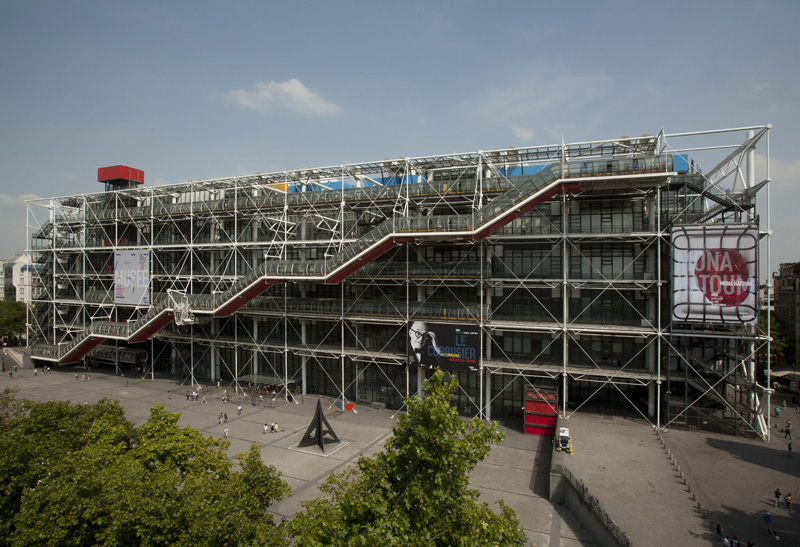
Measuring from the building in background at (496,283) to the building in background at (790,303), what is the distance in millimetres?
25373

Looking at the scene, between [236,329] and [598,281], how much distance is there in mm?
24104

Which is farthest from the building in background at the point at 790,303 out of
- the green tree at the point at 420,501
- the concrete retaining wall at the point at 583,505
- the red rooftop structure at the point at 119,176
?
the red rooftop structure at the point at 119,176

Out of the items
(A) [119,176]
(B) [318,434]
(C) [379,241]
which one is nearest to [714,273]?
(C) [379,241]

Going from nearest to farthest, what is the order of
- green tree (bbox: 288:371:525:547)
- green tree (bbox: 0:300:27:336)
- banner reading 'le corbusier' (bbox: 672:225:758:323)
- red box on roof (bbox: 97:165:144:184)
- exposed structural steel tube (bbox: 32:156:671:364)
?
green tree (bbox: 288:371:525:547)
banner reading 'le corbusier' (bbox: 672:225:758:323)
exposed structural steel tube (bbox: 32:156:671:364)
red box on roof (bbox: 97:165:144:184)
green tree (bbox: 0:300:27:336)

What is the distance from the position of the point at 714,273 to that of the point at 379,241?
638 inches

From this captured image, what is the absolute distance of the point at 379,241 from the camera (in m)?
25.7

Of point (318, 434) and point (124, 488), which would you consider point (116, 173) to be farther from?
point (124, 488)

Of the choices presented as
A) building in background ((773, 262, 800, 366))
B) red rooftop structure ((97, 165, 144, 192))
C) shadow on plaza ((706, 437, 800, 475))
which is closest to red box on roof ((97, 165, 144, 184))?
red rooftop structure ((97, 165, 144, 192))

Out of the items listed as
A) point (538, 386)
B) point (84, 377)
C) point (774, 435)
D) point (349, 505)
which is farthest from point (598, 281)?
point (84, 377)

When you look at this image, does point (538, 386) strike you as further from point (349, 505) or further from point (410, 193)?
point (349, 505)

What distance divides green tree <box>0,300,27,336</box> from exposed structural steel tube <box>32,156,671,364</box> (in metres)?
27.3

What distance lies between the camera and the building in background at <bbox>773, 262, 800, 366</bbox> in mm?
44219

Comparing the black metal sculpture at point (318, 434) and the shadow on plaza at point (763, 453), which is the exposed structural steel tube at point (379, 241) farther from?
the shadow on plaza at point (763, 453)

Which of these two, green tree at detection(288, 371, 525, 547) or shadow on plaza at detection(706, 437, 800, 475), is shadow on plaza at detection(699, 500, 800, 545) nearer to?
shadow on plaza at detection(706, 437, 800, 475)
